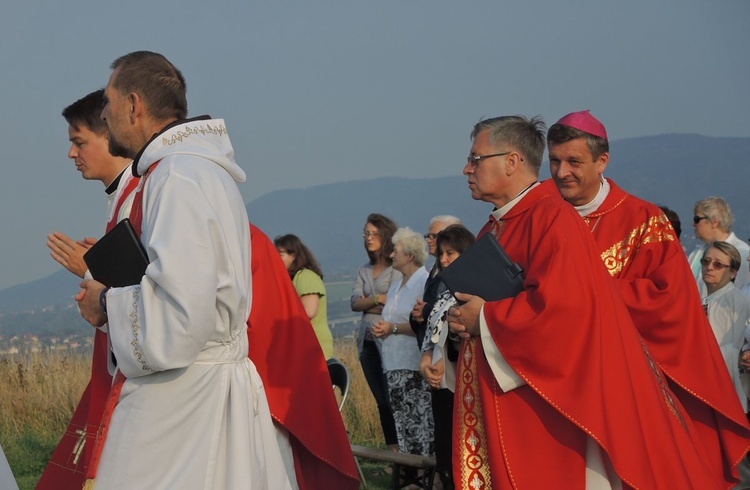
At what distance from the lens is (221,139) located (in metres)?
4.49

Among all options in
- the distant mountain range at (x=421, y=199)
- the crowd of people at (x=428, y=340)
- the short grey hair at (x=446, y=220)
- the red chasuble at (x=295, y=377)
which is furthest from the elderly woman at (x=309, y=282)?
the distant mountain range at (x=421, y=199)

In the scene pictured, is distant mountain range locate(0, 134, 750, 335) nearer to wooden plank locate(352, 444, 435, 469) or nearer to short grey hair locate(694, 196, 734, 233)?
short grey hair locate(694, 196, 734, 233)

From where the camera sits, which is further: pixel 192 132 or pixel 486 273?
pixel 486 273

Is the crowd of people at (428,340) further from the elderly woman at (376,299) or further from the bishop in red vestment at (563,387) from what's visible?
the elderly woman at (376,299)

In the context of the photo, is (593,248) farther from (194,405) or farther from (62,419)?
(62,419)

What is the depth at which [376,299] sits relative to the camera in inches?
371

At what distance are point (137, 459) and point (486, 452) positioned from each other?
156cm

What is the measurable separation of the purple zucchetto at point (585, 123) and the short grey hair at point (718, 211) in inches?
142

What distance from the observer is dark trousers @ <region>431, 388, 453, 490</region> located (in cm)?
699

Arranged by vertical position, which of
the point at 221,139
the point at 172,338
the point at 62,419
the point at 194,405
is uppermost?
the point at 221,139

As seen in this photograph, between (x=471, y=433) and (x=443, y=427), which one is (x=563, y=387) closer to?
(x=471, y=433)

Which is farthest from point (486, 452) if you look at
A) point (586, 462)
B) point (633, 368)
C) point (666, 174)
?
point (666, 174)

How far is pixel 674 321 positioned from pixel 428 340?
1399 millimetres

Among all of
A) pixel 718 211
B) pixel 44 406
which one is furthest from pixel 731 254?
pixel 44 406
